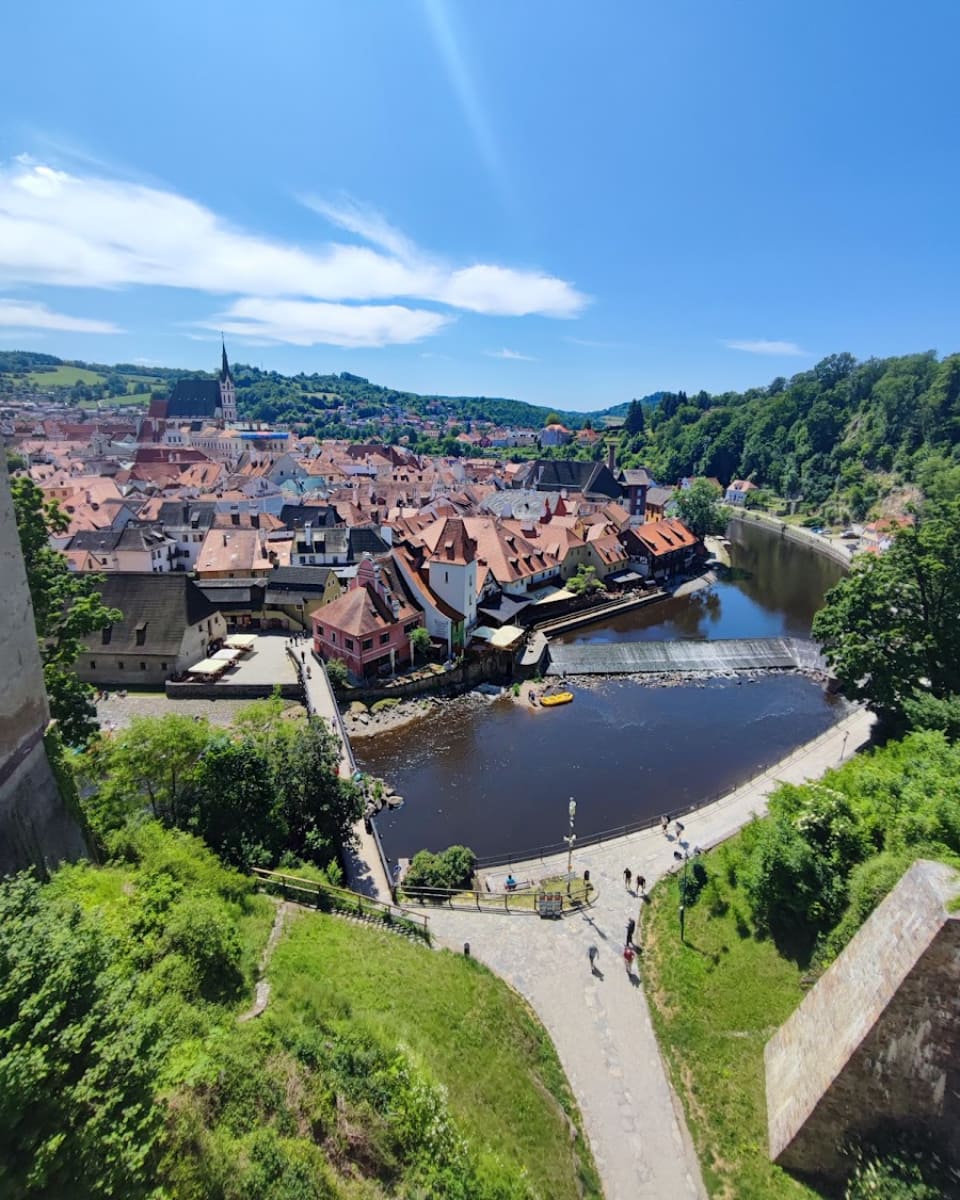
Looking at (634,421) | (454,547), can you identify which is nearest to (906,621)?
(454,547)

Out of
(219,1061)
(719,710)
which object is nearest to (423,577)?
(719,710)

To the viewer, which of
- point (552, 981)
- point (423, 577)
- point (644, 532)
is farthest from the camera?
point (644, 532)

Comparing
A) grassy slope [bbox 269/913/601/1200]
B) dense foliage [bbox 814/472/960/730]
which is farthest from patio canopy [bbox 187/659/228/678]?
dense foliage [bbox 814/472/960/730]

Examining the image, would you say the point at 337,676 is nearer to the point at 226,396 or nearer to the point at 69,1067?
the point at 69,1067

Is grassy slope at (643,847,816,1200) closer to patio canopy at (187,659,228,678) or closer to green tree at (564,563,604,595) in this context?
patio canopy at (187,659,228,678)

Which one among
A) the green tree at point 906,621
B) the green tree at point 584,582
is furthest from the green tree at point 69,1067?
the green tree at point 584,582

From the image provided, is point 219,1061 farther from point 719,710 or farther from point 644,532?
point 644,532
